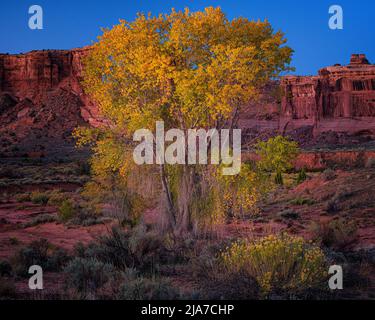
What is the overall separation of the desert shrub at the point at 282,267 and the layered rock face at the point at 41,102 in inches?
2182

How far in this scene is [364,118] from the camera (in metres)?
79.7

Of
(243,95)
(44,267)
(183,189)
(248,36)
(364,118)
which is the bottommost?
(44,267)

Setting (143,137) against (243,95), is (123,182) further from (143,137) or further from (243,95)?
(243,95)

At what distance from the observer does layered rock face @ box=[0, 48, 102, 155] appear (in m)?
67.1

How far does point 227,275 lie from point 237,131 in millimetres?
5608

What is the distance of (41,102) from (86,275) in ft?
262

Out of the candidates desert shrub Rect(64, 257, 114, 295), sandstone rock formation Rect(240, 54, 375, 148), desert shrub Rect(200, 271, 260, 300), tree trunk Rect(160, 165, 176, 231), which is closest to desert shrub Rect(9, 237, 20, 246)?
tree trunk Rect(160, 165, 176, 231)

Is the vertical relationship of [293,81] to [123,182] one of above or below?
above

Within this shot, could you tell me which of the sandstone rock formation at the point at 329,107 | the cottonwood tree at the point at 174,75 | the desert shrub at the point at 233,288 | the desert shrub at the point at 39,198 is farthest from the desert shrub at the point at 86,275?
the sandstone rock formation at the point at 329,107

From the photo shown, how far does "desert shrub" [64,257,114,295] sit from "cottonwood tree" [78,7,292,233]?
4229mm

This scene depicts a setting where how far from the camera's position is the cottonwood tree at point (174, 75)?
11727 millimetres

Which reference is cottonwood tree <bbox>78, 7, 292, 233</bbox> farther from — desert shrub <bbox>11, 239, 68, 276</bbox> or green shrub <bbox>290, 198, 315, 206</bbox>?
green shrub <bbox>290, 198, 315, 206</bbox>

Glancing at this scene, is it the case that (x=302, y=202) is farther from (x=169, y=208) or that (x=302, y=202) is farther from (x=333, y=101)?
(x=333, y=101)

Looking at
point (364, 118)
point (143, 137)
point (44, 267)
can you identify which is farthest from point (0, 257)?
point (364, 118)
